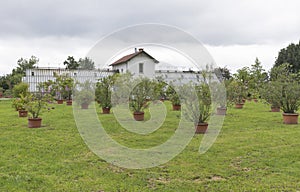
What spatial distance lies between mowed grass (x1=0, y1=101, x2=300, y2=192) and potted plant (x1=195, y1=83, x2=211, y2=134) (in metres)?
0.41

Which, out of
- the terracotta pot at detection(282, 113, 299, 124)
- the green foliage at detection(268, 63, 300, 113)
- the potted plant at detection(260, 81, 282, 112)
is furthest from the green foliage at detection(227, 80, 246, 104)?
the terracotta pot at detection(282, 113, 299, 124)

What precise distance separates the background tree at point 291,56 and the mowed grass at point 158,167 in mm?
27690

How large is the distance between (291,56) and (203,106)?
28.7 m

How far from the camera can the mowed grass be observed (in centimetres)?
360

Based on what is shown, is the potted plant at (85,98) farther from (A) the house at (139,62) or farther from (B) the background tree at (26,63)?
(B) the background tree at (26,63)

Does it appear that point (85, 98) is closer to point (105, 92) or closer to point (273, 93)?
point (105, 92)

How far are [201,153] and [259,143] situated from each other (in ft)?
5.05

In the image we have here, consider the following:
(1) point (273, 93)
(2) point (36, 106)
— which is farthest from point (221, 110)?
(2) point (36, 106)

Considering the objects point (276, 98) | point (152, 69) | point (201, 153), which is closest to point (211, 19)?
point (276, 98)

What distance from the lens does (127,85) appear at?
1122 centimetres

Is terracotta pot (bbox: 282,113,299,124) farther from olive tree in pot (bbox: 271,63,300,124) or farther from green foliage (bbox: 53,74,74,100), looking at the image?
green foliage (bbox: 53,74,74,100)

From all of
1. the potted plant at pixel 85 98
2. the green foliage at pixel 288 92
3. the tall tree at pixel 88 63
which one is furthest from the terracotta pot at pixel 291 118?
the potted plant at pixel 85 98

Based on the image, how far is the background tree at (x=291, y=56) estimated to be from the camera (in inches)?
1232

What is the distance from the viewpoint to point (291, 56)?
31766mm
